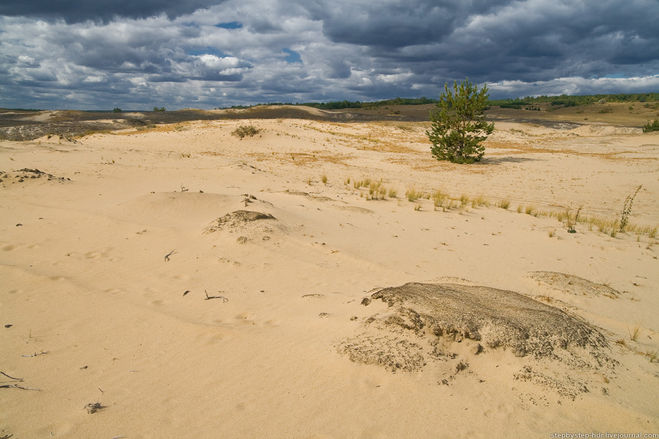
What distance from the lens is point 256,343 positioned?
329 cm

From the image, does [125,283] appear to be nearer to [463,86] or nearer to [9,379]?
[9,379]

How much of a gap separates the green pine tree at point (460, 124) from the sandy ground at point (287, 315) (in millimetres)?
10142

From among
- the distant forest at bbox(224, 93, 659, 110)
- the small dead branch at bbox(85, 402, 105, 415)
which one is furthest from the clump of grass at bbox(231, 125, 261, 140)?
the distant forest at bbox(224, 93, 659, 110)

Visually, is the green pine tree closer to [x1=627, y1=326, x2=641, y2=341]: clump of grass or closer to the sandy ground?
the sandy ground

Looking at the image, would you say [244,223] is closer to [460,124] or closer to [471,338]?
[471,338]

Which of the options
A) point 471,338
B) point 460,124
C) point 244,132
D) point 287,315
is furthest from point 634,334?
point 244,132

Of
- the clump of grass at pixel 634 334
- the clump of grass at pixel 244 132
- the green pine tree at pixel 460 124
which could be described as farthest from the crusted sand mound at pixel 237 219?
the clump of grass at pixel 244 132

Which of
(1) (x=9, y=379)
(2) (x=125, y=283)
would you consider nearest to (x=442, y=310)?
(1) (x=9, y=379)

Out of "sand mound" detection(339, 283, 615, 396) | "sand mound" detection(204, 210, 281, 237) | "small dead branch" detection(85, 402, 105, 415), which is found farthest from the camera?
"sand mound" detection(204, 210, 281, 237)

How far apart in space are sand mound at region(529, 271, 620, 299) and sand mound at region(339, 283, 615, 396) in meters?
1.62

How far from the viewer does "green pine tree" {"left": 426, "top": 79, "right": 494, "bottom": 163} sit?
64.0 feet

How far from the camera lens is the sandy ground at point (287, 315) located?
2432mm

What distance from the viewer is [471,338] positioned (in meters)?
3.04

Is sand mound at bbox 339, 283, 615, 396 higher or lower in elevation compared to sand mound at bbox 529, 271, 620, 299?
higher
